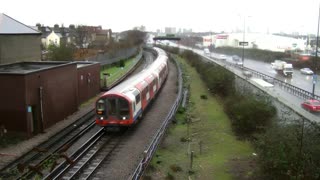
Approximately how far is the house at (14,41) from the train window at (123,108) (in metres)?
16.3

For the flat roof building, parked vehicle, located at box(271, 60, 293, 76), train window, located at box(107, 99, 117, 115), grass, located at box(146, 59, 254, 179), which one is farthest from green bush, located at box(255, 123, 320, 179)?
parked vehicle, located at box(271, 60, 293, 76)

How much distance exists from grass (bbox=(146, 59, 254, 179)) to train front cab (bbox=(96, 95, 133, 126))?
8.72 feet

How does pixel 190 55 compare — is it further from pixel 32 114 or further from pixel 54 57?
pixel 32 114

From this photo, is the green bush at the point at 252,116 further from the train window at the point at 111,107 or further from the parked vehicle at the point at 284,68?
the parked vehicle at the point at 284,68

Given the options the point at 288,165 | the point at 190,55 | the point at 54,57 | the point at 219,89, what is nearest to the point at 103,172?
the point at 288,165

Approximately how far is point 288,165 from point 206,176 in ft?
12.4

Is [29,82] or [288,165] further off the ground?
[29,82]

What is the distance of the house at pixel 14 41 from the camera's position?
34.2 meters

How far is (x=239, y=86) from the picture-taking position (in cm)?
3145

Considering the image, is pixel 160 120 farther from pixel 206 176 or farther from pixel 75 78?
pixel 206 176

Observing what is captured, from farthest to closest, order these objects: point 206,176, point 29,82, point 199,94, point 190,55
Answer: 1. point 190,55
2. point 199,94
3. point 29,82
4. point 206,176

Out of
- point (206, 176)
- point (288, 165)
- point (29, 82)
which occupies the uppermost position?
point (29, 82)

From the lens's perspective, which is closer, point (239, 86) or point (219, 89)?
point (239, 86)

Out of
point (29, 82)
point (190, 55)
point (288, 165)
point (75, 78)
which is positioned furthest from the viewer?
point (190, 55)
